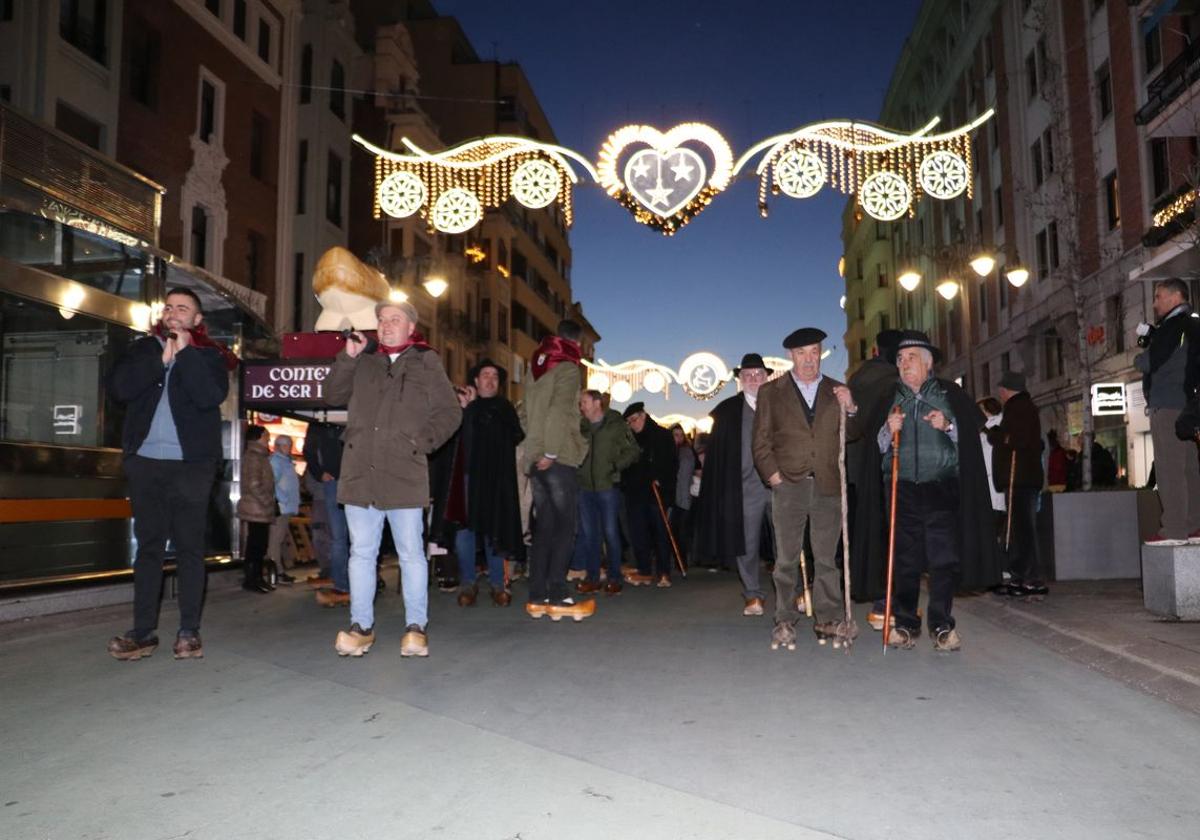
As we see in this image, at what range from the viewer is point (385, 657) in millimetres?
6133

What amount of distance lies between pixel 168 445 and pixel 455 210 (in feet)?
29.1

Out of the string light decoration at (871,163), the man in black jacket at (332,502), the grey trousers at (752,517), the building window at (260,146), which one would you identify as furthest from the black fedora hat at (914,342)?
the building window at (260,146)

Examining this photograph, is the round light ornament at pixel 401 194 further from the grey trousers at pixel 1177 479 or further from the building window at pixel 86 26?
the grey trousers at pixel 1177 479

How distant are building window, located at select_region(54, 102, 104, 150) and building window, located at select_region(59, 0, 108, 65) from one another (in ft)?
3.54

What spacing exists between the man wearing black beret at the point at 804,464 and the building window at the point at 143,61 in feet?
55.1

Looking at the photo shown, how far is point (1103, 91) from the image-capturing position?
26.4 meters

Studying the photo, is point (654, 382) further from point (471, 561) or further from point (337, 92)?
point (471, 561)

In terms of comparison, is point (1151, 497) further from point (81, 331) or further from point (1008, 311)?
point (1008, 311)

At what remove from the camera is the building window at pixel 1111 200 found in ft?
83.5

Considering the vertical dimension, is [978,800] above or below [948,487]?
below

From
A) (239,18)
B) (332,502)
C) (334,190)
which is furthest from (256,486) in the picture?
(334,190)

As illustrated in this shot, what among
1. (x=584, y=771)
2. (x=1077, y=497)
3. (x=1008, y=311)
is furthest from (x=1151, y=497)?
(x=1008, y=311)

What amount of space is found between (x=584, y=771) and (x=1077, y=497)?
349 inches

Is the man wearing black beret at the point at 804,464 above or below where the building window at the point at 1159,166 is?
below
